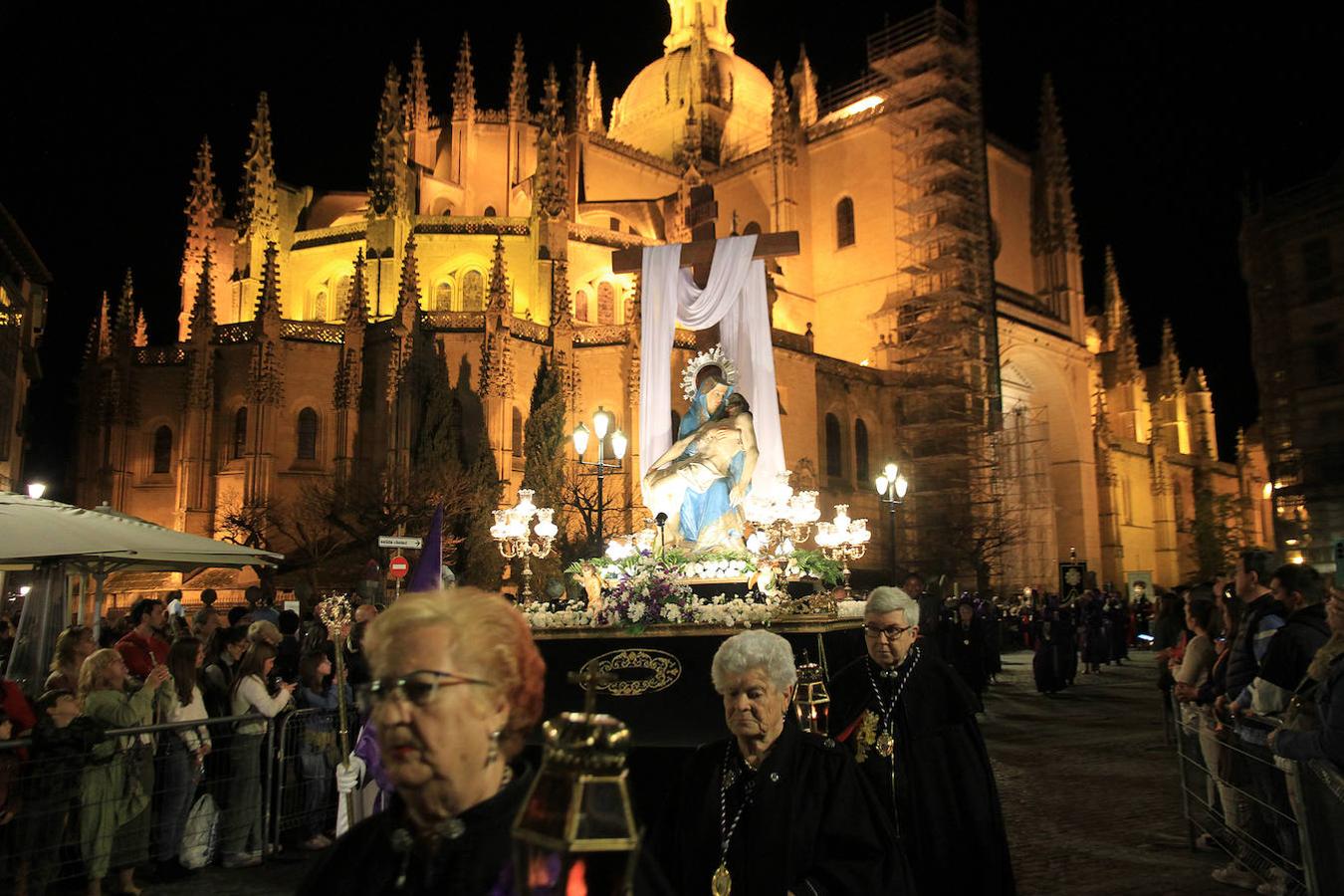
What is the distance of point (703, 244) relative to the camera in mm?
11977

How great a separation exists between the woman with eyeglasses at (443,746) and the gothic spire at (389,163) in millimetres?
40547

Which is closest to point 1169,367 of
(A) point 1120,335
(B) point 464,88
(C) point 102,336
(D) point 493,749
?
(A) point 1120,335

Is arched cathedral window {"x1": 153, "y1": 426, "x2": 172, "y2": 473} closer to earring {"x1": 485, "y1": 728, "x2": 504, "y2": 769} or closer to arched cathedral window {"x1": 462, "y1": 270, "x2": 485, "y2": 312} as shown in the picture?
arched cathedral window {"x1": 462, "y1": 270, "x2": 485, "y2": 312}

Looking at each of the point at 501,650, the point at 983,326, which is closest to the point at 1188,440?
the point at 983,326

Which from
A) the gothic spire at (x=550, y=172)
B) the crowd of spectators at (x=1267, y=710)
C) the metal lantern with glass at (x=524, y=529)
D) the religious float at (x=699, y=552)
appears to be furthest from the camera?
the gothic spire at (x=550, y=172)

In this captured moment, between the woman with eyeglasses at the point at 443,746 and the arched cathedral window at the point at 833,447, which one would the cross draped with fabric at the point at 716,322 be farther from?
the arched cathedral window at the point at 833,447

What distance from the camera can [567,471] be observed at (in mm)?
35125

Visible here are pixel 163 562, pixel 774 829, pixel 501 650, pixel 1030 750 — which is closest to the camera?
pixel 501 650

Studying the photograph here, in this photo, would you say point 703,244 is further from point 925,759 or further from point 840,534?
point 925,759

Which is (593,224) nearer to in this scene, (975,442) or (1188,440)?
(975,442)

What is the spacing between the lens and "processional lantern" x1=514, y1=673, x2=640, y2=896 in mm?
1740

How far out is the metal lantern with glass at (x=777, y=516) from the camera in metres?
9.30

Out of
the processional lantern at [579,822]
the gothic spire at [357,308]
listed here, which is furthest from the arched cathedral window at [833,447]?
the processional lantern at [579,822]

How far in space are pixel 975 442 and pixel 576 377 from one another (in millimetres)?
16517
